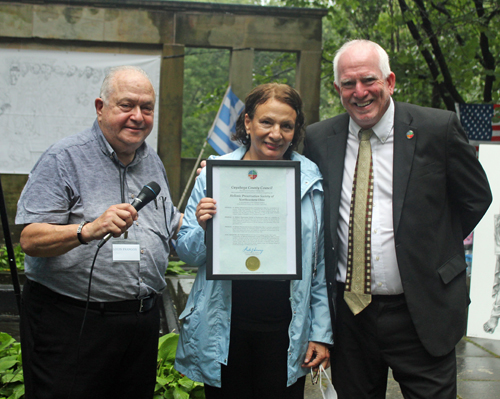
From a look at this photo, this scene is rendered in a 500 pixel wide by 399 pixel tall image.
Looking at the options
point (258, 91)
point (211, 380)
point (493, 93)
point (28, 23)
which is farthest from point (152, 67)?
point (211, 380)

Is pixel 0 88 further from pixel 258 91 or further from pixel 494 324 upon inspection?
pixel 494 324

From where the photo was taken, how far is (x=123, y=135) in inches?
111

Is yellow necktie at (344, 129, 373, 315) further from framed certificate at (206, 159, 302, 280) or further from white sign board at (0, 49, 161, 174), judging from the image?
white sign board at (0, 49, 161, 174)

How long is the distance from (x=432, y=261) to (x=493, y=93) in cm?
958

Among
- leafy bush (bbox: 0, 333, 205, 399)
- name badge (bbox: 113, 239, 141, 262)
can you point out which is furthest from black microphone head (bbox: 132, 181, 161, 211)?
leafy bush (bbox: 0, 333, 205, 399)

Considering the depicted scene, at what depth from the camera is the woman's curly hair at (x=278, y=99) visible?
2941mm

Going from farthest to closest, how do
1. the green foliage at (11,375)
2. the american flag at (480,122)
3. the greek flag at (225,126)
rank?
the american flag at (480,122), the greek flag at (225,126), the green foliage at (11,375)

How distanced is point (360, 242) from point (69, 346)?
1617 millimetres

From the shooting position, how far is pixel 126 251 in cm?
275

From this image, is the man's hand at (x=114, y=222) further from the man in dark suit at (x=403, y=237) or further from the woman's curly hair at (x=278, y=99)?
the man in dark suit at (x=403, y=237)

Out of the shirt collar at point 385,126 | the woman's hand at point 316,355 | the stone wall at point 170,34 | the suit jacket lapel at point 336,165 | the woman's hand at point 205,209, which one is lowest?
the woman's hand at point 316,355

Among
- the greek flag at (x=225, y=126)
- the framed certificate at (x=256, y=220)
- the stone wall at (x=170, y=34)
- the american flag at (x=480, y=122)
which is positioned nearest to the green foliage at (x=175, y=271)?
the stone wall at (x=170, y=34)

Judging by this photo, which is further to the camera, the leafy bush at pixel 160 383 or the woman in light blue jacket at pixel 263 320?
the leafy bush at pixel 160 383

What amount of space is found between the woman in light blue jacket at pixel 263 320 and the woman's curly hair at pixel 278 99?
0.13 feet
